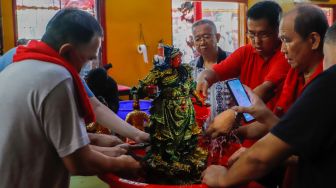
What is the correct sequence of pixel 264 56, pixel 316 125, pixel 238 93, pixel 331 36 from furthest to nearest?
pixel 264 56
pixel 238 93
pixel 331 36
pixel 316 125

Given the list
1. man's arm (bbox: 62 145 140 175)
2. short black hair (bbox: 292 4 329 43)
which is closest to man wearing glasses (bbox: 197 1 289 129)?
short black hair (bbox: 292 4 329 43)

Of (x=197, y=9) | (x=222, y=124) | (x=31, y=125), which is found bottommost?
(x=222, y=124)

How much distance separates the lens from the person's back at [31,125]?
3.48ft

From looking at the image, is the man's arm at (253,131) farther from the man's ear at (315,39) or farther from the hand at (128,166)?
the hand at (128,166)

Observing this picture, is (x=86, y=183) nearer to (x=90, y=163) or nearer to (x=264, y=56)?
(x=90, y=163)

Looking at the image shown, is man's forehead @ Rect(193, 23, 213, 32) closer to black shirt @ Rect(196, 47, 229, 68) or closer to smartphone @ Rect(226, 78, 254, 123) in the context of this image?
black shirt @ Rect(196, 47, 229, 68)

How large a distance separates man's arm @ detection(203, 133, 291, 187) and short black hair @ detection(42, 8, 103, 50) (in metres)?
0.61

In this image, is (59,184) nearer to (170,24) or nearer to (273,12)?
(273,12)

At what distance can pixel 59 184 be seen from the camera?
117 cm

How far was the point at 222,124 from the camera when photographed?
1.54m

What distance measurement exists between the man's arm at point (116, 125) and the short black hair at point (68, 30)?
61 centimetres

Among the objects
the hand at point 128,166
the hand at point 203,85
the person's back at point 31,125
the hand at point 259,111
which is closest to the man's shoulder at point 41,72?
the person's back at point 31,125

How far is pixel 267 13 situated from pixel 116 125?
0.90 meters

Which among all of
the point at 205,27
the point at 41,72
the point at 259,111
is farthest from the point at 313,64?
the point at 205,27
